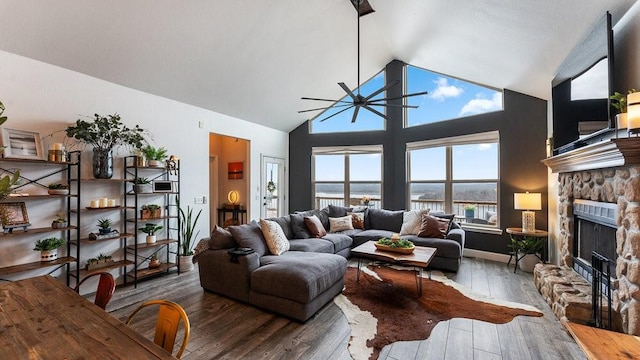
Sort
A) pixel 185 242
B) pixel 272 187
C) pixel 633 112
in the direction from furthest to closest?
1. pixel 272 187
2. pixel 185 242
3. pixel 633 112

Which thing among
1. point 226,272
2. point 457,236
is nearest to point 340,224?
point 457,236

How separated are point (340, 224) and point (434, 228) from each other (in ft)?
5.52

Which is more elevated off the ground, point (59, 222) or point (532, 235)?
point (59, 222)

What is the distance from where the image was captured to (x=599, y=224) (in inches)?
115

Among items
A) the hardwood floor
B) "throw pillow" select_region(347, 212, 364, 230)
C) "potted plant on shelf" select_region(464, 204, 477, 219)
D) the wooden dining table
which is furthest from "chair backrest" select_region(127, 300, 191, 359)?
"potted plant on shelf" select_region(464, 204, 477, 219)

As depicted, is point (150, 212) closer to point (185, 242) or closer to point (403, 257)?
point (185, 242)

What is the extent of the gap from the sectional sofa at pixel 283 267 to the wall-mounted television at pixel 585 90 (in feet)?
6.77

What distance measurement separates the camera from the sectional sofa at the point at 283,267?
276 cm

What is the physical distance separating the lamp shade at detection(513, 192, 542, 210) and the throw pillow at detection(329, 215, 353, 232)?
2.77m

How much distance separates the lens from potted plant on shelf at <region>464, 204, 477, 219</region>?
5363 millimetres

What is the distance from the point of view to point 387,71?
647 centimetres

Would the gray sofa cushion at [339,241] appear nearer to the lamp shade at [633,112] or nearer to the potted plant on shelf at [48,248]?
the potted plant on shelf at [48,248]

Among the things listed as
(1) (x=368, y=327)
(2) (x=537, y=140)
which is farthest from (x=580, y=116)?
(1) (x=368, y=327)

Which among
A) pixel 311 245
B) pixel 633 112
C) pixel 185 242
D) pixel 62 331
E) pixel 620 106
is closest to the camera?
pixel 62 331
